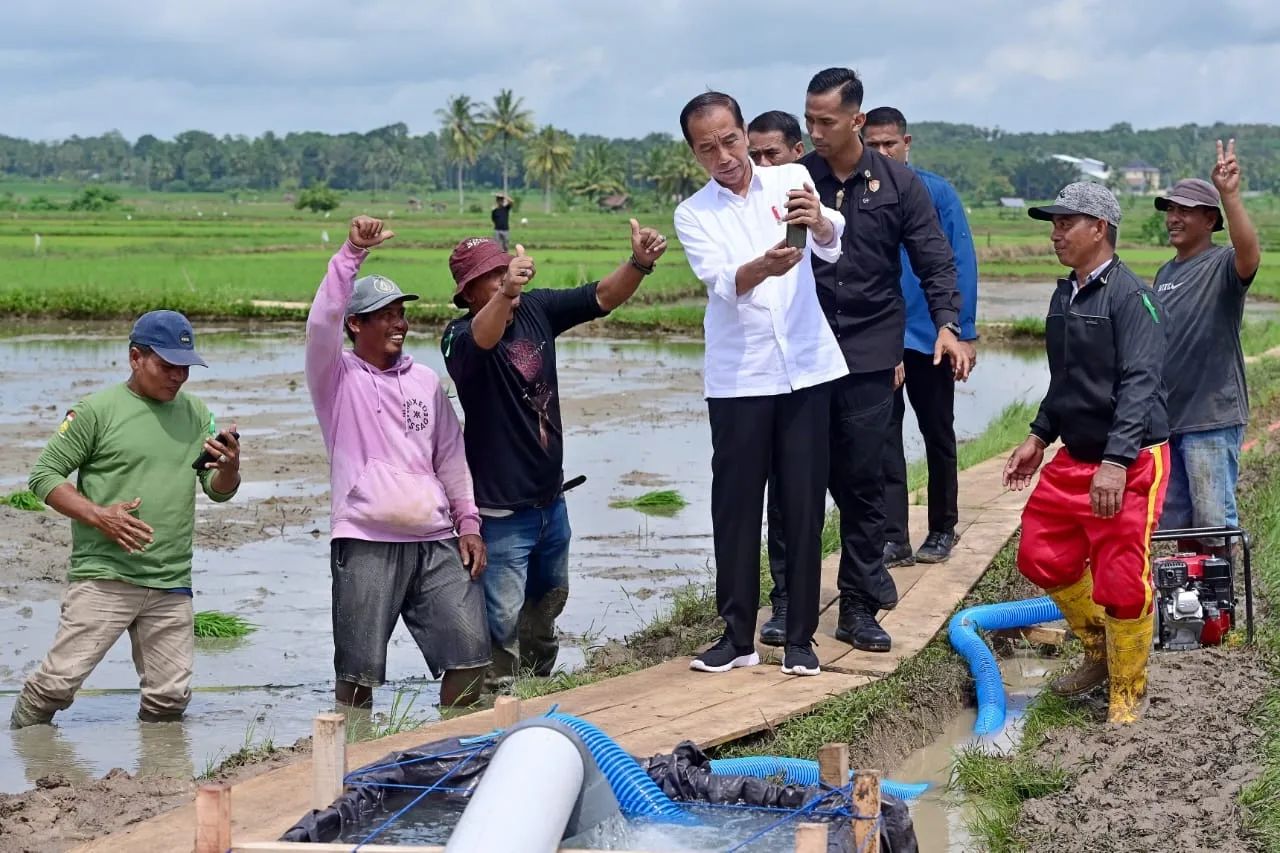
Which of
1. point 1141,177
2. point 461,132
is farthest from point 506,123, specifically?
point 1141,177

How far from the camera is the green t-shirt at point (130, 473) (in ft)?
18.3

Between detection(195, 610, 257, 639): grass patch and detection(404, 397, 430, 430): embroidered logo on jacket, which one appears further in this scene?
detection(195, 610, 257, 639): grass patch

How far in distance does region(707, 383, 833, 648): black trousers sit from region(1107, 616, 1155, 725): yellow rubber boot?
39.6 inches

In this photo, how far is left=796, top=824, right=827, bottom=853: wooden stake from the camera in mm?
3055

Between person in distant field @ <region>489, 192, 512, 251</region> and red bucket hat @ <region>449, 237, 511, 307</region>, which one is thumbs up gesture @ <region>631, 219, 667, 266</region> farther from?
person in distant field @ <region>489, 192, 512, 251</region>

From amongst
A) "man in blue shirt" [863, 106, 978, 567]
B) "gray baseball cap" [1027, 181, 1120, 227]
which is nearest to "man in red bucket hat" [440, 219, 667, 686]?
"gray baseball cap" [1027, 181, 1120, 227]

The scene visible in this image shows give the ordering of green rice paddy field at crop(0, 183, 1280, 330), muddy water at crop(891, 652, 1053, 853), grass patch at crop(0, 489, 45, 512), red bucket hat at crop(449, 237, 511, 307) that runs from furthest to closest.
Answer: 1. green rice paddy field at crop(0, 183, 1280, 330)
2. grass patch at crop(0, 489, 45, 512)
3. red bucket hat at crop(449, 237, 511, 307)
4. muddy water at crop(891, 652, 1053, 853)

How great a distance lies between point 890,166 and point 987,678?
6.63 feet

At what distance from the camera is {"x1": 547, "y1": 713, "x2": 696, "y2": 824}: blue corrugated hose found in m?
3.77

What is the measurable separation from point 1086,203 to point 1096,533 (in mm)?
1090

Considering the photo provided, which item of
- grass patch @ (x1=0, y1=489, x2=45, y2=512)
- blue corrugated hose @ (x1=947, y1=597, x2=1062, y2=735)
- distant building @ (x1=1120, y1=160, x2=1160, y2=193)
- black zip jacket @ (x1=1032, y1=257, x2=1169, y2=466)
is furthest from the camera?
distant building @ (x1=1120, y1=160, x2=1160, y2=193)

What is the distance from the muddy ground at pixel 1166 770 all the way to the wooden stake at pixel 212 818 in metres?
2.26

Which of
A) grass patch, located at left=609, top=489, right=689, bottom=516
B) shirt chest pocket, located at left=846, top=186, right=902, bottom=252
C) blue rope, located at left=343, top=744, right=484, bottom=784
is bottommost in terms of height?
grass patch, located at left=609, top=489, right=689, bottom=516

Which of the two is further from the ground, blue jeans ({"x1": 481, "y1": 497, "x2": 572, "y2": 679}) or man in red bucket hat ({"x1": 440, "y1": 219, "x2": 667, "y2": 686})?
man in red bucket hat ({"x1": 440, "y1": 219, "x2": 667, "y2": 686})
